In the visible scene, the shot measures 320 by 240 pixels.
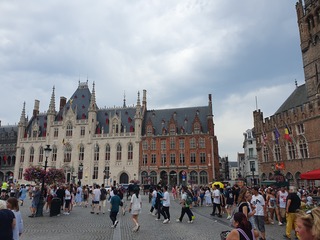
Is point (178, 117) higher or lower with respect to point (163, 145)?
higher

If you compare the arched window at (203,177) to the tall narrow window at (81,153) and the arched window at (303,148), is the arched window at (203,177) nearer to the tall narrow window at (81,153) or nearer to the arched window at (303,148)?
the arched window at (303,148)

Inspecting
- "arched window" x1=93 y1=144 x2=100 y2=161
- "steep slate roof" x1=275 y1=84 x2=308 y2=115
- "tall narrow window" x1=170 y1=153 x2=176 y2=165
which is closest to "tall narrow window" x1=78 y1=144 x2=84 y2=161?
"arched window" x1=93 y1=144 x2=100 y2=161

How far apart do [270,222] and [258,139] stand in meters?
30.6

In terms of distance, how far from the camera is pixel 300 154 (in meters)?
33.8

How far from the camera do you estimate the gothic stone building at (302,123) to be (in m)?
32.2

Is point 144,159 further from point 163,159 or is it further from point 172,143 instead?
point 172,143

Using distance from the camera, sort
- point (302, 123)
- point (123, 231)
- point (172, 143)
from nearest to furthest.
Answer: point (123, 231), point (302, 123), point (172, 143)

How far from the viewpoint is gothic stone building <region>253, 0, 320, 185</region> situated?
32.2 meters

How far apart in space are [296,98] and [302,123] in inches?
319

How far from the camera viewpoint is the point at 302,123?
3375cm

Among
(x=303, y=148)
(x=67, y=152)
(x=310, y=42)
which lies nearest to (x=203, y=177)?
(x=303, y=148)

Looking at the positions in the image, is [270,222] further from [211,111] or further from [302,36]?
[211,111]

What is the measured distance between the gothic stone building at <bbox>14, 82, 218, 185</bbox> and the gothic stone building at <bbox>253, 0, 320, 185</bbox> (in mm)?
12427

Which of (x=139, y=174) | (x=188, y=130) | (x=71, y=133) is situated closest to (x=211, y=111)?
(x=188, y=130)
